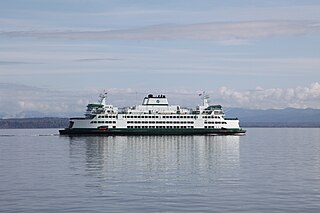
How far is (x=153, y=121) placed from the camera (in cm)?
13150

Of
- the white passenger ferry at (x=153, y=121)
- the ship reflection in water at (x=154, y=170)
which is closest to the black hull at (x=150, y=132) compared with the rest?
the white passenger ferry at (x=153, y=121)

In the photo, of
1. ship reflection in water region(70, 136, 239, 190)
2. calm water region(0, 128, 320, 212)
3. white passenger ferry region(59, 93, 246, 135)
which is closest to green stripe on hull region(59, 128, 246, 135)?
white passenger ferry region(59, 93, 246, 135)

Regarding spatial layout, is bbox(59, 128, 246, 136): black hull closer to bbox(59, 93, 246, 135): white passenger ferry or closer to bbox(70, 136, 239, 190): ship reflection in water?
bbox(59, 93, 246, 135): white passenger ferry

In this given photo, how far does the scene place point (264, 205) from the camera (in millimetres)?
31125

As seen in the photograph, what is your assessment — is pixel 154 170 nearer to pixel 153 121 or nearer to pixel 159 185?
pixel 159 185

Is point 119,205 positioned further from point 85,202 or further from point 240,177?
point 240,177

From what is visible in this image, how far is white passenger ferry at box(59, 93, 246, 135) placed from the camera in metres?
128

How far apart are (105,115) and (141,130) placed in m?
8.05

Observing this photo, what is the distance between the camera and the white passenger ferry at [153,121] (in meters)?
128

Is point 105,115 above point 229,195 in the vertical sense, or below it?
above

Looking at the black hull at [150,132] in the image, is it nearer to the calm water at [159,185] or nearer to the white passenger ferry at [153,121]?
the white passenger ferry at [153,121]

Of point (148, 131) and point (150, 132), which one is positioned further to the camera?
point (148, 131)

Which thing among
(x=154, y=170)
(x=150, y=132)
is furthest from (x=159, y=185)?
(x=150, y=132)

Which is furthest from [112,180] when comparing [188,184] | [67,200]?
[67,200]
